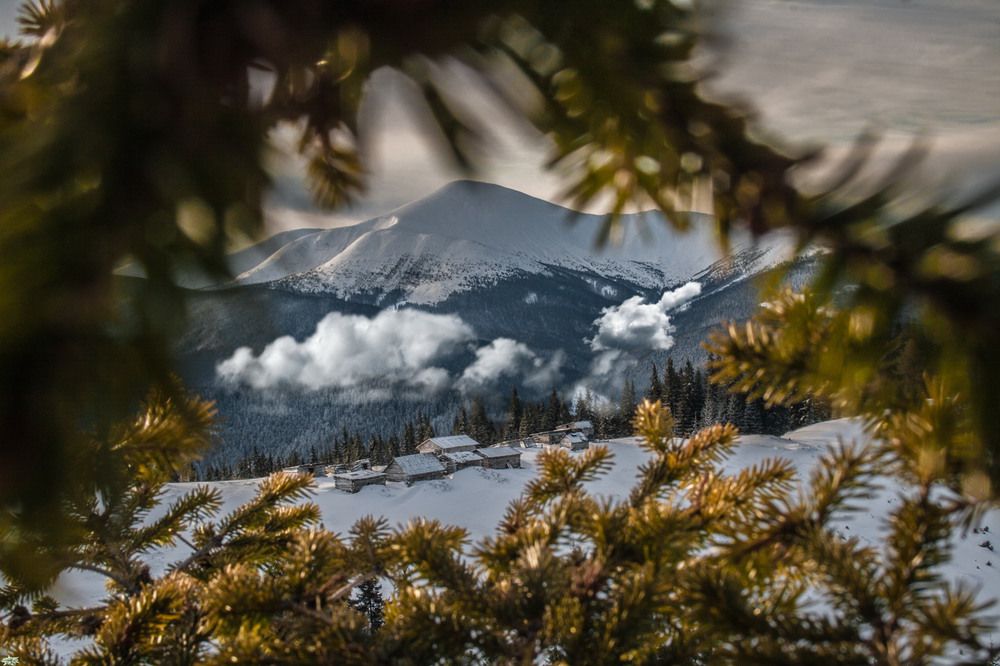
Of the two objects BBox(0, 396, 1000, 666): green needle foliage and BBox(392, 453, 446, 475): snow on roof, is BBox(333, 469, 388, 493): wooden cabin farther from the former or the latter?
BBox(0, 396, 1000, 666): green needle foliage

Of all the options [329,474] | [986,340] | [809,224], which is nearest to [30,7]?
[809,224]

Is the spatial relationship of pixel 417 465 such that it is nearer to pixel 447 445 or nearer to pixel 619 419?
pixel 447 445

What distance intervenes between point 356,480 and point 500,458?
8160 millimetres

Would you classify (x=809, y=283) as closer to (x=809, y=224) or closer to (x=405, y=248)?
(x=809, y=224)

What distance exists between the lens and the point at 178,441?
2.13 ft

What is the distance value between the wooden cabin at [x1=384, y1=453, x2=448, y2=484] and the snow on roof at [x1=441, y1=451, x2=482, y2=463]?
10.9ft

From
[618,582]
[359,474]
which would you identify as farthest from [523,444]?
[618,582]

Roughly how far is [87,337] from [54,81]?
0.19 m

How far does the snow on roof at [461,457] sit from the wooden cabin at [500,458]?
366 mm

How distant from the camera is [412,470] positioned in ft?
78.2

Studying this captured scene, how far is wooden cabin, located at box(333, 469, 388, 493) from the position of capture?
22547mm

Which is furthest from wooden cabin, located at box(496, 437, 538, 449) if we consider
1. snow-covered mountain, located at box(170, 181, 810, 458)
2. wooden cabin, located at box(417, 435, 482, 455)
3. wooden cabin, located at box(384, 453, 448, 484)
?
snow-covered mountain, located at box(170, 181, 810, 458)

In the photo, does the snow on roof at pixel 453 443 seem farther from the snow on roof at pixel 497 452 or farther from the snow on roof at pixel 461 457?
the snow on roof at pixel 497 452

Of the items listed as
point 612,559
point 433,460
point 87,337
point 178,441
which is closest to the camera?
point 87,337
